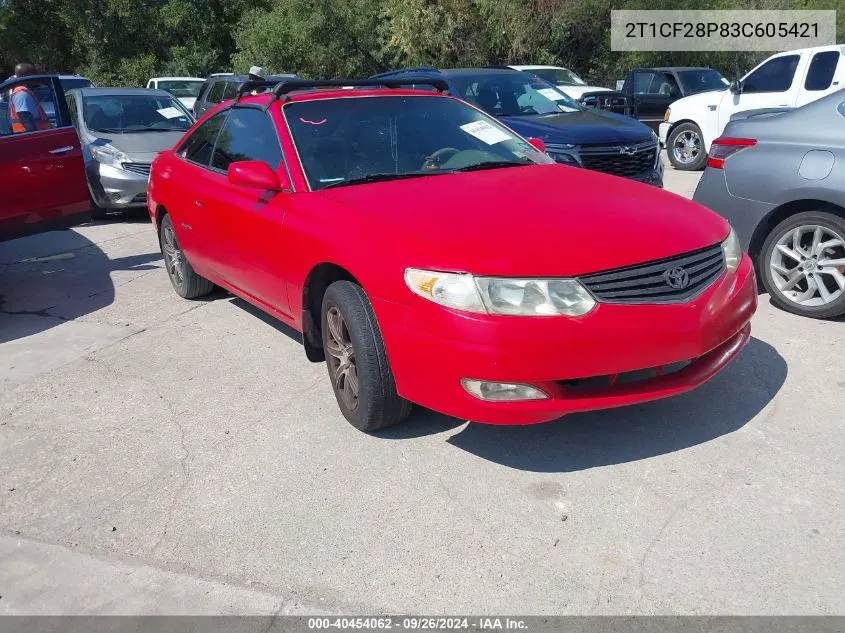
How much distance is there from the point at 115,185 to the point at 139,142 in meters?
0.81

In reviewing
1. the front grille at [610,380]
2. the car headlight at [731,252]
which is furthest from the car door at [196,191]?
the car headlight at [731,252]

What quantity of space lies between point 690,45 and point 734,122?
2174 cm

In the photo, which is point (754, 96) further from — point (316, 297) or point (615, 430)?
point (316, 297)

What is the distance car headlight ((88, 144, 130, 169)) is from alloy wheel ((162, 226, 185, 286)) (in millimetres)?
3832

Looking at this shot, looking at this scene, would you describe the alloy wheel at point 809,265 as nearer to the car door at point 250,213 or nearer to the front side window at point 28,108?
the car door at point 250,213

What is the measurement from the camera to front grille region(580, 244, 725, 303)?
337 cm

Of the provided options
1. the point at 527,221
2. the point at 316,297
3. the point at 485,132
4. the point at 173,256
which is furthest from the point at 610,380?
the point at 173,256

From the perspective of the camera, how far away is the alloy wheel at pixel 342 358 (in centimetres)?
404

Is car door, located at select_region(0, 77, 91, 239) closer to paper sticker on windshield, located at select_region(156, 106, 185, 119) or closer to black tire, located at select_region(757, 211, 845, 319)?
paper sticker on windshield, located at select_region(156, 106, 185, 119)

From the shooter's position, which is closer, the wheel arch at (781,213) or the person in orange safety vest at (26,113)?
the wheel arch at (781,213)

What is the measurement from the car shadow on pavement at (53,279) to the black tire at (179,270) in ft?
1.97

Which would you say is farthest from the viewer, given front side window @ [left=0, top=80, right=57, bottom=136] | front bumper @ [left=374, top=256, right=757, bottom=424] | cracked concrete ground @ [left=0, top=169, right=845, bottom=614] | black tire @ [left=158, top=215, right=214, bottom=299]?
front side window @ [left=0, top=80, right=57, bottom=136]

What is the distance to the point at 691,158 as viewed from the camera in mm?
13141

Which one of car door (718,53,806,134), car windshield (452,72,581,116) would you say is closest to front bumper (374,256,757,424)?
car windshield (452,72,581,116)
